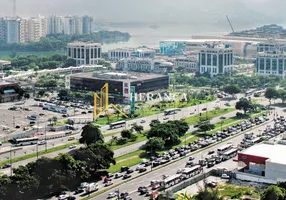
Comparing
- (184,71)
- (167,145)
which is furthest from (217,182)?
(184,71)

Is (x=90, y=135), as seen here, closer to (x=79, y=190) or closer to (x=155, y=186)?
(x=79, y=190)

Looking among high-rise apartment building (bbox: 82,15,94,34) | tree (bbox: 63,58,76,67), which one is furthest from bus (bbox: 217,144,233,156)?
high-rise apartment building (bbox: 82,15,94,34)

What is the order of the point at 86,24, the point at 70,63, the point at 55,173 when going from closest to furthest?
the point at 55,173 < the point at 70,63 < the point at 86,24

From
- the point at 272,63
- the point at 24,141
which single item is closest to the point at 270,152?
the point at 24,141

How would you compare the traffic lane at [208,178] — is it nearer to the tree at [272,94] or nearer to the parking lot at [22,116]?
the parking lot at [22,116]

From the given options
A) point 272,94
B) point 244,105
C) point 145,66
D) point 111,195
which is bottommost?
point 111,195

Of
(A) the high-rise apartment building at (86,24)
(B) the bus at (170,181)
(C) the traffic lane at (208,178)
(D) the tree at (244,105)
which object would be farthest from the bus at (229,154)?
(A) the high-rise apartment building at (86,24)
